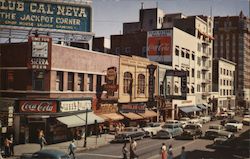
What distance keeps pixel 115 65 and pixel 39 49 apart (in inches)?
535

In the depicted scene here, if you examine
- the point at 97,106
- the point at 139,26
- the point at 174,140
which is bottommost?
the point at 174,140

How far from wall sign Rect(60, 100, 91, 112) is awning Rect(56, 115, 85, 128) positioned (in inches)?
33.3

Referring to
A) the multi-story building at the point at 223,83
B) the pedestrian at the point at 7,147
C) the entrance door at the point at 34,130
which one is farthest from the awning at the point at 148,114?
the multi-story building at the point at 223,83

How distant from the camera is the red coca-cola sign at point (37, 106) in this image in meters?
32.2

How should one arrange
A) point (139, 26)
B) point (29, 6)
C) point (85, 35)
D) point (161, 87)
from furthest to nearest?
point (139, 26) < point (161, 87) < point (85, 35) < point (29, 6)

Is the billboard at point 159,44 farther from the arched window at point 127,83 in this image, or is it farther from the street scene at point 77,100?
the arched window at point 127,83

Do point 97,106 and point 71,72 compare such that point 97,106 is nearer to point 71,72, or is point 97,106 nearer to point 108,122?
point 108,122

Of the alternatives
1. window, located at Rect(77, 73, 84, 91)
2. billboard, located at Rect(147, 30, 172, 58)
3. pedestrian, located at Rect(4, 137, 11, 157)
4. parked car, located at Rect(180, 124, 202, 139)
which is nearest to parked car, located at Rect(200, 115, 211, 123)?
billboard, located at Rect(147, 30, 172, 58)

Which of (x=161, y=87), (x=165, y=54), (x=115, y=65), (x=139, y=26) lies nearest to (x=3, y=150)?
(x=115, y=65)

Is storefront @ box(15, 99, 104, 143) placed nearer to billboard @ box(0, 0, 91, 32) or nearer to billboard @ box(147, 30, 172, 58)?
billboard @ box(0, 0, 91, 32)

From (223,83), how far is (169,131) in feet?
209

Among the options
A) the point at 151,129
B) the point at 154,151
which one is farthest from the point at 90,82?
the point at 154,151

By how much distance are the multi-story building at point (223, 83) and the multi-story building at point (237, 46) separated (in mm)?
15372

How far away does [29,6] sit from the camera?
35188 millimetres
